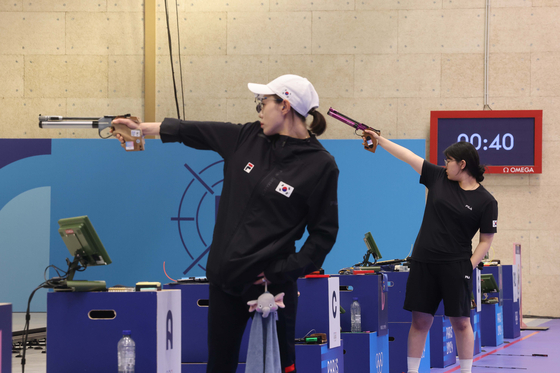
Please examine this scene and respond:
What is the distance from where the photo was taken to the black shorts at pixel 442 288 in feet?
10.4

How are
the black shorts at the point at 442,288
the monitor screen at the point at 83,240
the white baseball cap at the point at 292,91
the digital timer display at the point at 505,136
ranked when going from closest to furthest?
the white baseball cap at the point at 292,91
the monitor screen at the point at 83,240
the black shorts at the point at 442,288
the digital timer display at the point at 505,136

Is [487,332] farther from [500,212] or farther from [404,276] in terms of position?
[500,212]

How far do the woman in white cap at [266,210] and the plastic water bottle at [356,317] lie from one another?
1716 millimetres

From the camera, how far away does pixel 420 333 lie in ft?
10.7

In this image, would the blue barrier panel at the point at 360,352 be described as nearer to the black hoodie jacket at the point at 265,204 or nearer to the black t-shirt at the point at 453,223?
the black t-shirt at the point at 453,223

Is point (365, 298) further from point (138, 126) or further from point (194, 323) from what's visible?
point (138, 126)

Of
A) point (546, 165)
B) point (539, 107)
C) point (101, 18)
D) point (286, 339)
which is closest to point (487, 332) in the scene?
point (546, 165)

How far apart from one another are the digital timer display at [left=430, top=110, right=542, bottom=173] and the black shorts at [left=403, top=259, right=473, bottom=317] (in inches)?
194

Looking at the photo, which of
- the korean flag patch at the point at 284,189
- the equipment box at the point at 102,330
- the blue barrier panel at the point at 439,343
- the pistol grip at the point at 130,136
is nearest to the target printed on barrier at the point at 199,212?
the blue barrier panel at the point at 439,343

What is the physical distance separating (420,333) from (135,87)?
6170 mm

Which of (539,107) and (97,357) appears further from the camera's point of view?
(539,107)

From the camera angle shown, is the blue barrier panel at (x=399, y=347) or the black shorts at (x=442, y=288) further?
the blue barrier panel at (x=399, y=347)

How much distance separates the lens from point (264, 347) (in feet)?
5.77

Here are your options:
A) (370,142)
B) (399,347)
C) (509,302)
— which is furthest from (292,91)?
(509,302)
